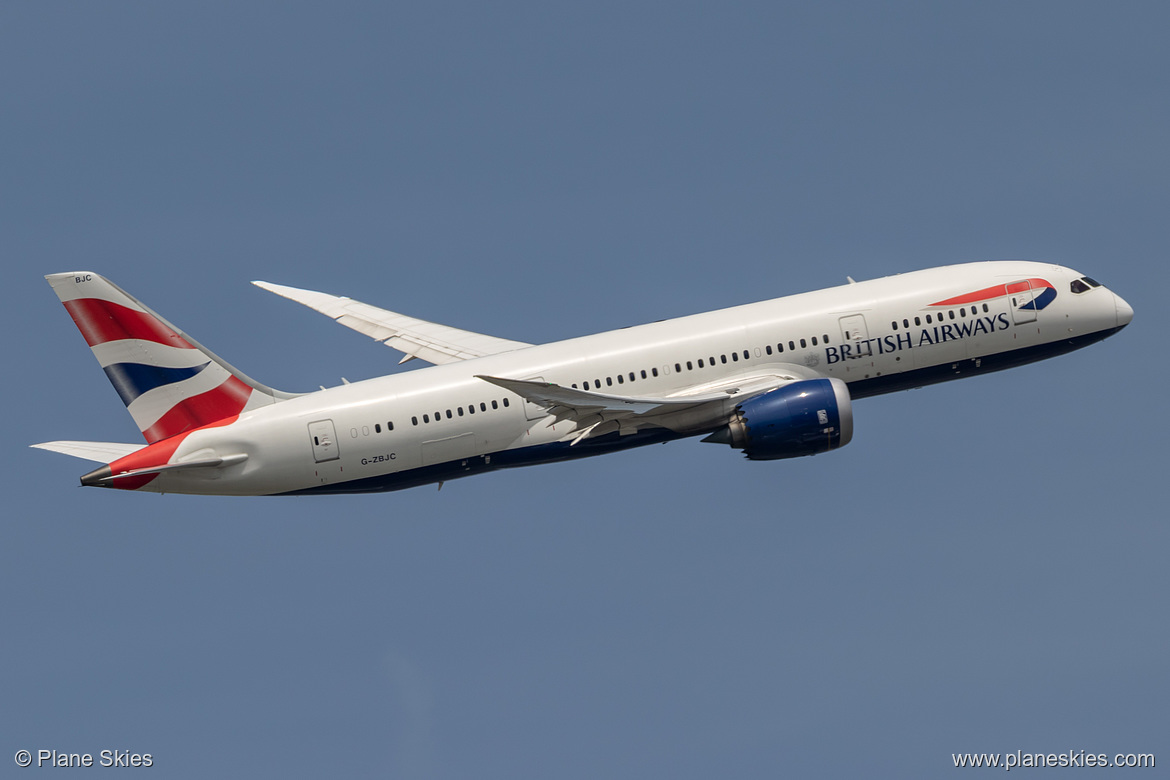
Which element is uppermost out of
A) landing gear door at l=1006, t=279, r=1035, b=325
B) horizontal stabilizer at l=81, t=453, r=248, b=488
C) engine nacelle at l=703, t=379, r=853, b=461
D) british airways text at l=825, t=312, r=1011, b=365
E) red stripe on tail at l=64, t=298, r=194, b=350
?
red stripe on tail at l=64, t=298, r=194, b=350

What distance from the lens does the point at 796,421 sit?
189ft

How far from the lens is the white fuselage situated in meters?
59.1

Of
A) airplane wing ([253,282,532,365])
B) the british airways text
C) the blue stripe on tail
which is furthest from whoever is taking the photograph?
airplane wing ([253,282,532,365])

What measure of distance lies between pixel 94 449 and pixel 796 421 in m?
23.8

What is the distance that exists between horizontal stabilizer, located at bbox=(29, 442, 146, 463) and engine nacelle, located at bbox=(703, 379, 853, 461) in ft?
67.6

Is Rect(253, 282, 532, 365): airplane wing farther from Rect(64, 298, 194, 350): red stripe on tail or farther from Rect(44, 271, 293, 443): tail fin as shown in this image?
Rect(64, 298, 194, 350): red stripe on tail

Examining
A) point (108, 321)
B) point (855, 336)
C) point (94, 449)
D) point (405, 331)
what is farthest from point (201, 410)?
point (855, 336)

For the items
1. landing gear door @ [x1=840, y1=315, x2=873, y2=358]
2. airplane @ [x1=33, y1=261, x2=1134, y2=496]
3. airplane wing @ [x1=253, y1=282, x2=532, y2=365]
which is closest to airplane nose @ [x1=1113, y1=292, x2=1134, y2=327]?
airplane @ [x1=33, y1=261, x2=1134, y2=496]

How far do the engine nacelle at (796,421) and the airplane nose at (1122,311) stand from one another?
461 inches

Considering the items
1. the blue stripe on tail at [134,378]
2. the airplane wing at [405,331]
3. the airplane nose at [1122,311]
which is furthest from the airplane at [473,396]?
the airplane nose at [1122,311]

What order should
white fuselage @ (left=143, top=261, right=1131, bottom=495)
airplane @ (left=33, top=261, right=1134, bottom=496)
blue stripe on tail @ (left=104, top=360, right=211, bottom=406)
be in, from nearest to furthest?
airplane @ (left=33, top=261, right=1134, bottom=496)
white fuselage @ (left=143, top=261, right=1131, bottom=495)
blue stripe on tail @ (left=104, top=360, right=211, bottom=406)

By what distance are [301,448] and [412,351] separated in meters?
8.28

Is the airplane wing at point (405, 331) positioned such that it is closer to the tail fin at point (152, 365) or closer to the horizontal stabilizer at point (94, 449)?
the tail fin at point (152, 365)

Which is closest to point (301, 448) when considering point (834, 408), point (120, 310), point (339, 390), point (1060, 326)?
point (339, 390)
